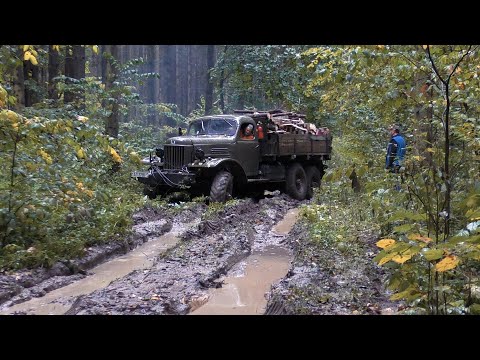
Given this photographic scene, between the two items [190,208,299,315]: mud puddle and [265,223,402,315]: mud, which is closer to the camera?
[265,223,402,315]: mud

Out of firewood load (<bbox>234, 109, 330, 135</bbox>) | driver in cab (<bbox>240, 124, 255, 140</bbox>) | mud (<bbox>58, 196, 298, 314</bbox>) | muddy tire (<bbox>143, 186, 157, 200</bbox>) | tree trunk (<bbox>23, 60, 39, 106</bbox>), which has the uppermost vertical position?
tree trunk (<bbox>23, 60, 39, 106</bbox>)

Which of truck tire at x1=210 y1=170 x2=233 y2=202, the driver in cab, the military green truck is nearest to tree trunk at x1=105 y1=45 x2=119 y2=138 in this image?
the military green truck

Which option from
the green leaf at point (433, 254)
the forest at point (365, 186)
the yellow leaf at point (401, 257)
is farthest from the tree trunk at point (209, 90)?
the green leaf at point (433, 254)

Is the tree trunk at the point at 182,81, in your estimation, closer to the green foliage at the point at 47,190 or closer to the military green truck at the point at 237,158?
the military green truck at the point at 237,158

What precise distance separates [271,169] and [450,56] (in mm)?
8380

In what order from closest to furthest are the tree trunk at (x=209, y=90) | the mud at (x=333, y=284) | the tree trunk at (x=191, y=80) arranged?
the mud at (x=333, y=284)
the tree trunk at (x=209, y=90)
the tree trunk at (x=191, y=80)

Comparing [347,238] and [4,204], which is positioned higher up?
[4,204]

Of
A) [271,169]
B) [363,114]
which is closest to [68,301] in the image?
[271,169]

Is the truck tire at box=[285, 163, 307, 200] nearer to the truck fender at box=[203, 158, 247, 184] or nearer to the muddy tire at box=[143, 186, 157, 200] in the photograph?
the truck fender at box=[203, 158, 247, 184]

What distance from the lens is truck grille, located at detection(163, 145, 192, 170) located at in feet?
35.3

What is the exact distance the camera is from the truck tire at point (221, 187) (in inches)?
410

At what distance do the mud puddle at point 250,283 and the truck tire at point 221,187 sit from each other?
2.36 meters
